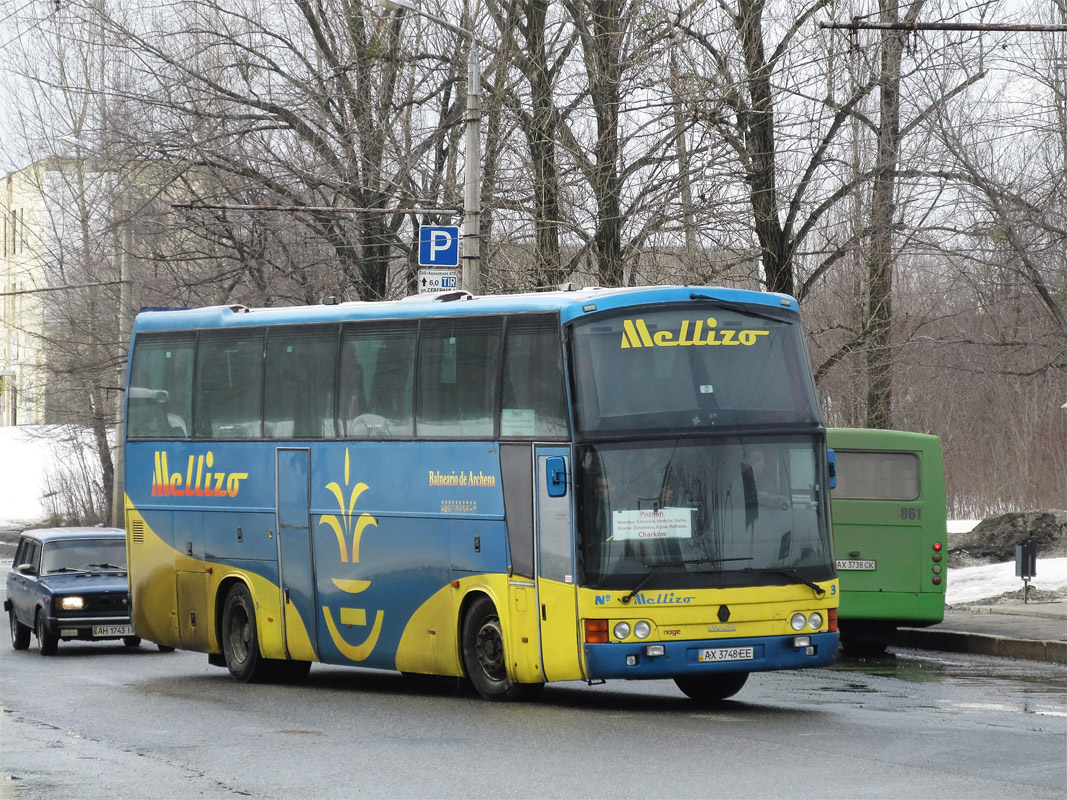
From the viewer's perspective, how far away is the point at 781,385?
13586 millimetres

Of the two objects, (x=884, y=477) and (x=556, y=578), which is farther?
(x=884, y=477)

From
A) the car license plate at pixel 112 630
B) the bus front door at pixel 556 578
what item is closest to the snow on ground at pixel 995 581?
the car license plate at pixel 112 630

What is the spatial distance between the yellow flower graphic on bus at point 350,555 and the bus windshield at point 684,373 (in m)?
3.15

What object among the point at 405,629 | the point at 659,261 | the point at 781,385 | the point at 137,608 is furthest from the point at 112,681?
the point at 659,261

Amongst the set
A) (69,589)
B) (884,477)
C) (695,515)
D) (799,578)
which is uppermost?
(884,477)

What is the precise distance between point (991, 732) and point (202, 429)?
9178mm

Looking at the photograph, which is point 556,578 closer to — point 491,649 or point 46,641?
point 491,649

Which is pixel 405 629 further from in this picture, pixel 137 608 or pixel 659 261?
pixel 659 261

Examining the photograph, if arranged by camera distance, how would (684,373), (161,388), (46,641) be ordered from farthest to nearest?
(46,641) < (161,388) < (684,373)

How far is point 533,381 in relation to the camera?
44.8 ft

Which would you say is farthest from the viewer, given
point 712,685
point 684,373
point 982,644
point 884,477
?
point 884,477

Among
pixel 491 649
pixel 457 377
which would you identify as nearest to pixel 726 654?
pixel 491 649

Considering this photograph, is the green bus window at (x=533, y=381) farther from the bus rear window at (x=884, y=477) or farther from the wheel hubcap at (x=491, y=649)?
the bus rear window at (x=884, y=477)

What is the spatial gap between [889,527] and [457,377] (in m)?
7.21
